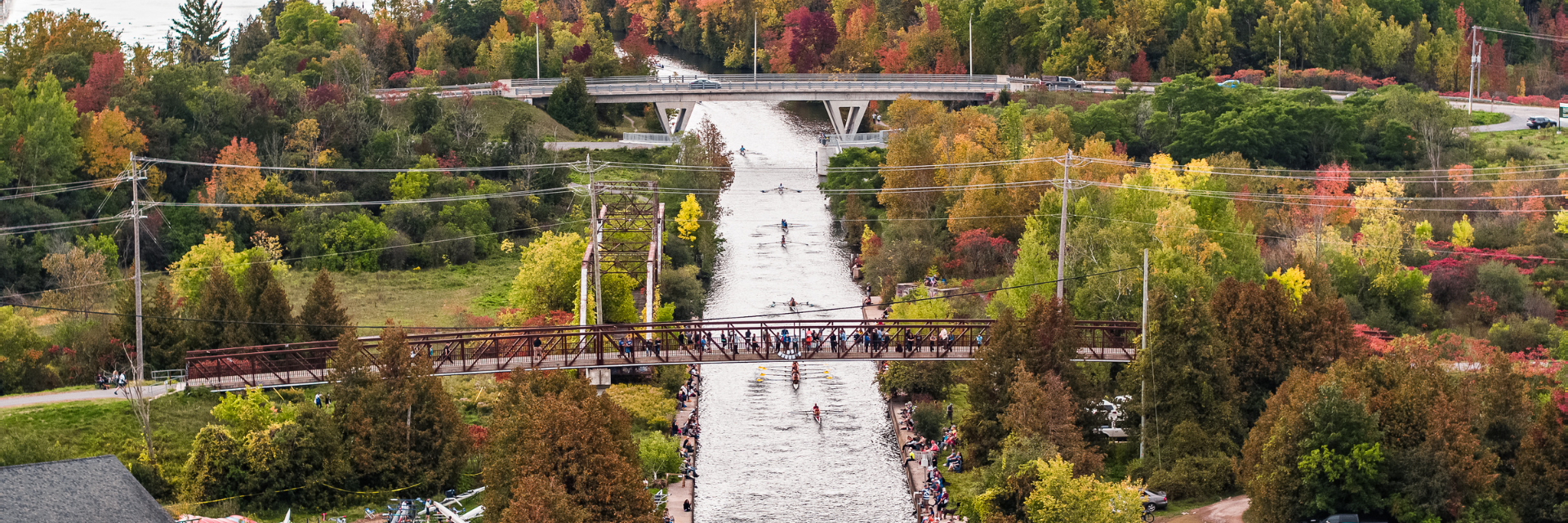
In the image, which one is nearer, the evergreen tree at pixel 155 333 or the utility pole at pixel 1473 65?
the evergreen tree at pixel 155 333

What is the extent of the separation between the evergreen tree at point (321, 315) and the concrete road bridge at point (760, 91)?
56737mm

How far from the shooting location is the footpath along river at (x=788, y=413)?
6981 centimetres

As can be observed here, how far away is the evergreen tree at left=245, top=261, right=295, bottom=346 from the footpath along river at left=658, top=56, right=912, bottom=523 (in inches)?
768

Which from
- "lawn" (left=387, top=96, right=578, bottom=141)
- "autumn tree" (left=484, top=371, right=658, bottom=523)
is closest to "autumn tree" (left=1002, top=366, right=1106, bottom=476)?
"autumn tree" (left=484, top=371, right=658, bottom=523)

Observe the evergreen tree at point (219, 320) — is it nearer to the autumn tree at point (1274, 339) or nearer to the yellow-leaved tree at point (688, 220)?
the yellow-leaved tree at point (688, 220)

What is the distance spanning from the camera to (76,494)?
5459 cm

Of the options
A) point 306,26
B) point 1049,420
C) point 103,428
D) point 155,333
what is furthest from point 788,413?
point 306,26

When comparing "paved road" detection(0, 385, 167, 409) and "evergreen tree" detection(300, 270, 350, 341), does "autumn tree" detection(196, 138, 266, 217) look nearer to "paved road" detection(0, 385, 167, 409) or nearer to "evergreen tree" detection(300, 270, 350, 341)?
"evergreen tree" detection(300, 270, 350, 341)

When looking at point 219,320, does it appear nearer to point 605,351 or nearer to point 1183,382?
point 605,351

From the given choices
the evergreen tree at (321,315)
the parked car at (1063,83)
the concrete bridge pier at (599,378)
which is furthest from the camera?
the parked car at (1063,83)

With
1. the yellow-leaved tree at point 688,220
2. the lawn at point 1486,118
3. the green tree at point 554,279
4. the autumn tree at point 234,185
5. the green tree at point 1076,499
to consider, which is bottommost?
the green tree at point 1076,499

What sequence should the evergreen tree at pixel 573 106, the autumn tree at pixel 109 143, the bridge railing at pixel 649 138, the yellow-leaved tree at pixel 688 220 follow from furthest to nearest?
the evergreen tree at pixel 573 106 < the bridge railing at pixel 649 138 < the yellow-leaved tree at pixel 688 220 < the autumn tree at pixel 109 143

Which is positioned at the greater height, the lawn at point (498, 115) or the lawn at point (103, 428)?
the lawn at point (498, 115)

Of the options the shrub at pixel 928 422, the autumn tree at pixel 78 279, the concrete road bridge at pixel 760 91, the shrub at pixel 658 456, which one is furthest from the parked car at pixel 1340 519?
the concrete road bridge at pixel 760 91
